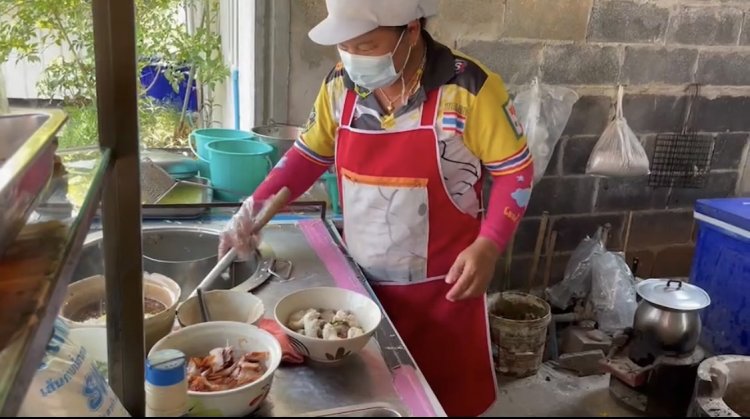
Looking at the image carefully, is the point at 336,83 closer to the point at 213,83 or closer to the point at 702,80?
the point at 213,83

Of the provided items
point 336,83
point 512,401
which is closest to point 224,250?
point 336,83

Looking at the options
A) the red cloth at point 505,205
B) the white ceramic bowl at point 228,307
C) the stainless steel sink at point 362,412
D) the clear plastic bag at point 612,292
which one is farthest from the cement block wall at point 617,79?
the stainless steel sink at point 362,412

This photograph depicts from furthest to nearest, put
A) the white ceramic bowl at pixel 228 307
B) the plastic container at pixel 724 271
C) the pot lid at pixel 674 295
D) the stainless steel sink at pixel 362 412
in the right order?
the plastic container at pixel 724 271, the pot lid at pixel 674 295, the white ceramic bowl at pixel 228 307, the stainless steel sink at pixel 362 412

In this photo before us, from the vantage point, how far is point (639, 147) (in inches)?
105

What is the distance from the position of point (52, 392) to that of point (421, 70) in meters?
1.06

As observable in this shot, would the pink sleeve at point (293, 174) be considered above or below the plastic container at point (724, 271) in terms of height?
above

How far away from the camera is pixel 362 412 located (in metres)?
0.94

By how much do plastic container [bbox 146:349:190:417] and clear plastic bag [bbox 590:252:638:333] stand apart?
90.3 inches

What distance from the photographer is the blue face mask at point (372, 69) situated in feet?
4.65

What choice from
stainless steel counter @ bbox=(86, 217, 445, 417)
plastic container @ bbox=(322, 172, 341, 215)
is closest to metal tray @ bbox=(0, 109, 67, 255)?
stainless steel counter @ bbox=(86, 217, 445, 417)

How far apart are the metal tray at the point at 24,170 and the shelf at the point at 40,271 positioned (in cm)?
2

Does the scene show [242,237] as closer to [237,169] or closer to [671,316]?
[237,169]

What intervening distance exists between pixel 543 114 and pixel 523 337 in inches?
34.8

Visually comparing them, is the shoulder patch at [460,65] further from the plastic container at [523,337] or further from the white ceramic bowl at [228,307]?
the plastic container at [523,337]
